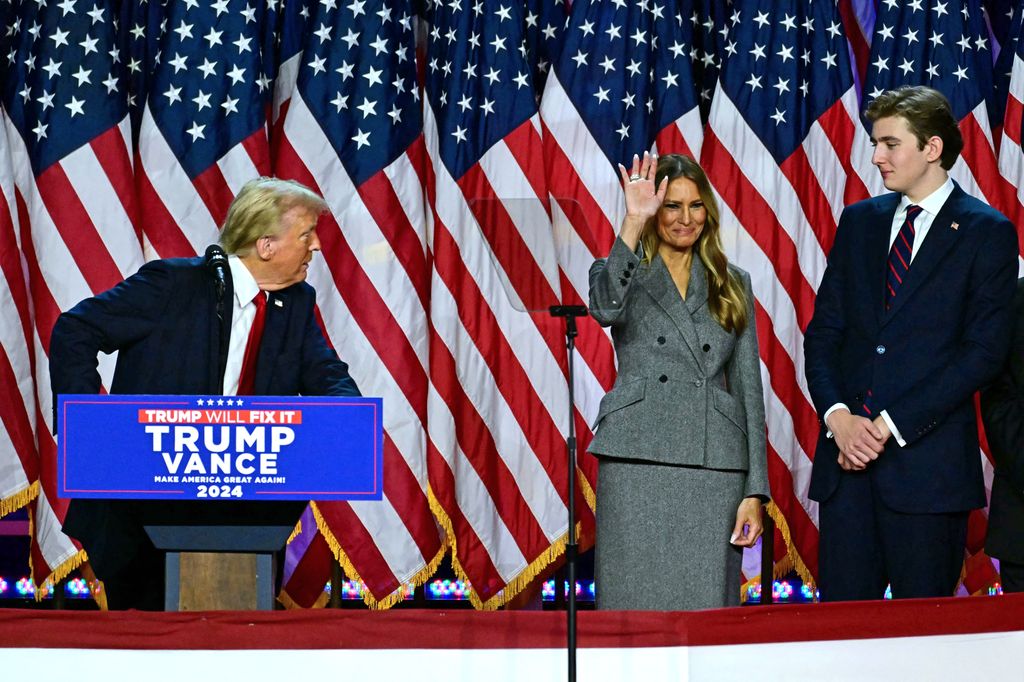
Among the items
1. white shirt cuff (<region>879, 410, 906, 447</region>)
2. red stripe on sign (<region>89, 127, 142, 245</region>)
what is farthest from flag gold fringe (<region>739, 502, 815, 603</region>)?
red stripe on sign (<region>89, 127, 142, 245</region>)

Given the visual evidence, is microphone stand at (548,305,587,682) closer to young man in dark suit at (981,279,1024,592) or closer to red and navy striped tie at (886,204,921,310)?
red and navy striped tie at (886,204,921,310)

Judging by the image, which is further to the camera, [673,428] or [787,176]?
[787,176]

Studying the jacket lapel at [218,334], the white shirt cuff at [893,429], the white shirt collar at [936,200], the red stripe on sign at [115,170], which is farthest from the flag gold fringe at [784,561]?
the red stripe on sign at [115,170]

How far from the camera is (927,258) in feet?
10.0

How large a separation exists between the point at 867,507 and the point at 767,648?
113 cm

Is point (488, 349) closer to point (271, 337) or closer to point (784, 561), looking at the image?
point (784, 561)

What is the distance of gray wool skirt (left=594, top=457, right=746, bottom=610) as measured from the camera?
3020mm

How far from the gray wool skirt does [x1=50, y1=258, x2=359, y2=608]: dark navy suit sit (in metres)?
0.72

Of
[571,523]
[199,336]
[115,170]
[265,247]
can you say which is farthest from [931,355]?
[115,170]

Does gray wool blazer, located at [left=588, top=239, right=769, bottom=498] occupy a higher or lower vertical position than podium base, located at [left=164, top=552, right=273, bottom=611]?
higher

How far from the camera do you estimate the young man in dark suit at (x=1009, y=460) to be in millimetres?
3107

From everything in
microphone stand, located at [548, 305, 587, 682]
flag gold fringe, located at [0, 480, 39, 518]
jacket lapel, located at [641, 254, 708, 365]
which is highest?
jacket lapel, located at [641, 254, 708, 365]

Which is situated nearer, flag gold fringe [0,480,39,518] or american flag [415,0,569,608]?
flag gold fringe [0,480,39,518]

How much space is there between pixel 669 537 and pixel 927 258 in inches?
35.4
